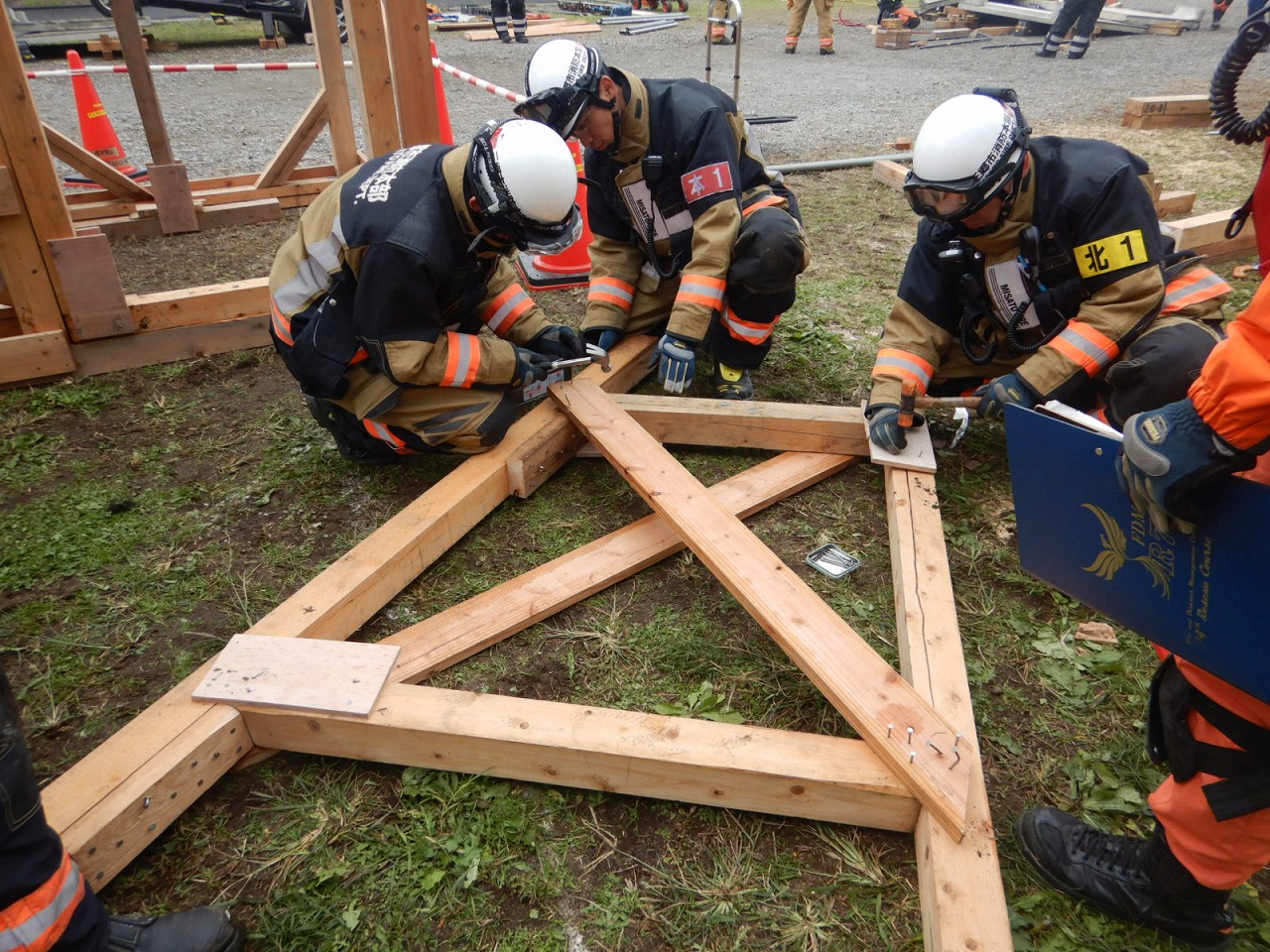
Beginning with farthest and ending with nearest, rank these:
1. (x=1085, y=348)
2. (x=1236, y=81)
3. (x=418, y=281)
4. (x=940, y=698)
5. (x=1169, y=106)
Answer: (x=1169, y=106)
(x=1236, y=81)
(x=1085, y=348)
(x=418, y=281)
(x=940, y=698)

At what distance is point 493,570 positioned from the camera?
3137 millimetres

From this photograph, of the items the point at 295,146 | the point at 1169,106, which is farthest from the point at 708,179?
the point at 1169,106

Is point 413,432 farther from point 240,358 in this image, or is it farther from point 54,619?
point 240,358

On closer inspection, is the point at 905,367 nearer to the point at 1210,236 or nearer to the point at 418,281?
the point at 418,281

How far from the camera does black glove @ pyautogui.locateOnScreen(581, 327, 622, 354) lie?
13.9 ft

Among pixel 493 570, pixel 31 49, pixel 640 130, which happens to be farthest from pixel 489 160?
pixel 31 49

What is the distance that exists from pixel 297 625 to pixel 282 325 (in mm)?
1320

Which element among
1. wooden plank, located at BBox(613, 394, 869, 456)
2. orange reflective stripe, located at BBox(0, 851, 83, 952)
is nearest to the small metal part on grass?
wooden plank, located at BBox(613, 394, 869, 456)

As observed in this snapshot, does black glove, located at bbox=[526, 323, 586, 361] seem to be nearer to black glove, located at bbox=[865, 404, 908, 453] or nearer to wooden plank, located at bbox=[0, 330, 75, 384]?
black glove, located at bbox=[865, 404, 908, 453]

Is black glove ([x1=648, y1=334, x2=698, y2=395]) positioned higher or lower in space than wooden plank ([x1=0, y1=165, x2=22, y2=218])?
lower

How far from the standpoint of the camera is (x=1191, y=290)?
3.13 metres

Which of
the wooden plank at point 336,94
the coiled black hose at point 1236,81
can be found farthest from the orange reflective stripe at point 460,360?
the coiled black hose at point 1236,81

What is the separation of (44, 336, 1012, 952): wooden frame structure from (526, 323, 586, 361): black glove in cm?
108

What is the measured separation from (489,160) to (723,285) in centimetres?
130
